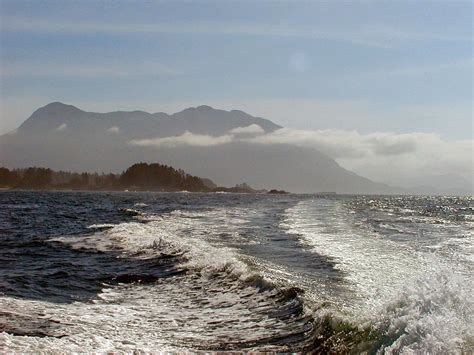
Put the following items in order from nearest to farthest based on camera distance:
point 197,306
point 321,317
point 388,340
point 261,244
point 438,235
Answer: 1. point 388,340
2. point 321,317
3. point 197,306
4. point 261,244
5. point 438,235

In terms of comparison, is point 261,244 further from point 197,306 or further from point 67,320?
point 67,320

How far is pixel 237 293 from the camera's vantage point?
610 inches

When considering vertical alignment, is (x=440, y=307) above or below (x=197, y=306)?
above

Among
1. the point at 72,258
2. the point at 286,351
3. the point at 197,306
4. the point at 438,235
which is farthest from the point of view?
the point at 438,235

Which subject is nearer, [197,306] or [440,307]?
[440,307]

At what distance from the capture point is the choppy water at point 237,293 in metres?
10.1

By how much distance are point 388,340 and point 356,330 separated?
1.08m

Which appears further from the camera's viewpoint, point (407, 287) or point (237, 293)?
point (237, 293)

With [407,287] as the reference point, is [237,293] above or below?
below

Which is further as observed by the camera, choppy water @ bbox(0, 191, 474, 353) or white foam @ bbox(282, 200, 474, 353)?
A: choppy water @ bbox(0, 191, 474, 353)

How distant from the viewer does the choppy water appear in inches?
399

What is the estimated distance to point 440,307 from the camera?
1034 cm

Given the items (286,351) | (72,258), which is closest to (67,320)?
(286,351)

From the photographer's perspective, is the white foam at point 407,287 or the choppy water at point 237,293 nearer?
the white foam at point 407,287
